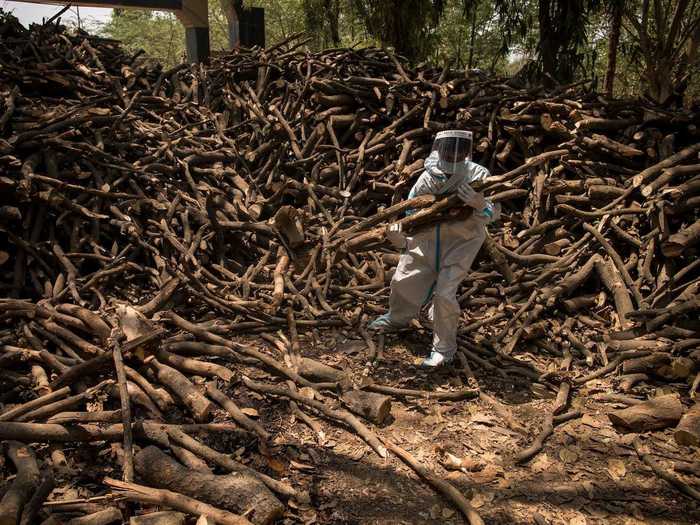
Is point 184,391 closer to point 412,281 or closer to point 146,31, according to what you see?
point 412,281

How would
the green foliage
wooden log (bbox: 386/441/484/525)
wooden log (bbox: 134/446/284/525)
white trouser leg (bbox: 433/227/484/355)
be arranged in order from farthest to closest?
the green foliage, white trouser leg (bbox: 433/227/484/355), wooden log (bbox: 386/441/484/525), wooden log (bbox: 134/446/284/525)

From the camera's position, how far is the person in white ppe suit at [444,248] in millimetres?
4094

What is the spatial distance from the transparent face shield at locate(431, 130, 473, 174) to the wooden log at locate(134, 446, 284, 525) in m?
2.70

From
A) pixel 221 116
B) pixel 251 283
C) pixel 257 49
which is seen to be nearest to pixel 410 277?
pixel 251 283

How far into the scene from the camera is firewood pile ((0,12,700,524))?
10.5 ft

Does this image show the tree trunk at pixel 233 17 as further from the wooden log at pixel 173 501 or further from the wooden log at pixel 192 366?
the wooden log at pixel 173 501

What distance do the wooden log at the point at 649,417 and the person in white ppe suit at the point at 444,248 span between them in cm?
132

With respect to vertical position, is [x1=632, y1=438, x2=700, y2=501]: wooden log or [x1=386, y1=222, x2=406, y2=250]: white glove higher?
[x1=386, y1=222, x2=406, y2=250]: white glove

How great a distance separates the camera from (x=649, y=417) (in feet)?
11.7

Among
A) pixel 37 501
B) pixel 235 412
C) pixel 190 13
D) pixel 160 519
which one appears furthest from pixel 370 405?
pixel 190 13

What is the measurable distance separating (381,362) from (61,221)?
3500 mm

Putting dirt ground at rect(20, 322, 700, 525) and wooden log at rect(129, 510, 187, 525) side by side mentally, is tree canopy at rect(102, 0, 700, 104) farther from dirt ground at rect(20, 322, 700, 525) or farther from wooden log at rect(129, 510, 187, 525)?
wooden log at rect(129, 510, 187, 525)

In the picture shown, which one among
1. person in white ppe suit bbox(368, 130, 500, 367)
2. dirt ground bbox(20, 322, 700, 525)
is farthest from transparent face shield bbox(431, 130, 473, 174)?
dirt ground bbox(20, 322, 700, 525)

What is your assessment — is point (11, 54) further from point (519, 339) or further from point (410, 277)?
point (519, 339)
